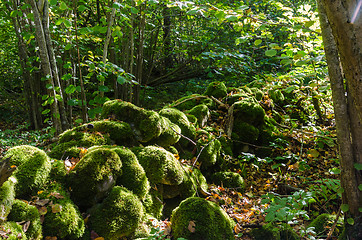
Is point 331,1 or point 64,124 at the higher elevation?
point 331,1

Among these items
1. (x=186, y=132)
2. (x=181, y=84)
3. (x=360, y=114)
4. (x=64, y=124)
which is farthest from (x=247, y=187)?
(x=181, y=84)

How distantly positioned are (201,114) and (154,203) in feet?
8.97

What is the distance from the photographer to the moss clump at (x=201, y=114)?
525cm

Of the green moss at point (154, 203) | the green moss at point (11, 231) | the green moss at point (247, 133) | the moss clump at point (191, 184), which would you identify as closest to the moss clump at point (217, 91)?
the green moss at point (247, 133)

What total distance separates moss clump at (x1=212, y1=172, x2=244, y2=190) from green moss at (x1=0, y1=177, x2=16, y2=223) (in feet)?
10.2

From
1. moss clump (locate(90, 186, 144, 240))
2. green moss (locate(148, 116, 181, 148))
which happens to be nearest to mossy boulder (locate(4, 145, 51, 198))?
moss clump (locate(90, 186, 144, 240))

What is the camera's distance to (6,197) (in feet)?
5.93

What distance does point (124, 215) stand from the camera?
7.73 feet

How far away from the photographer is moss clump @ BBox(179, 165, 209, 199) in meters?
3.37

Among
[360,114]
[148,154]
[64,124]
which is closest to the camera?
[360,114]

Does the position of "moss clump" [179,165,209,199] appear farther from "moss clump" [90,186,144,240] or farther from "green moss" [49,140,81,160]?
"green moss" [49,140,81,160]

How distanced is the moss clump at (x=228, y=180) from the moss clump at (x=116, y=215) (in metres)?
2.06

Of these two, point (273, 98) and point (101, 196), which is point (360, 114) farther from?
point (273, 98)

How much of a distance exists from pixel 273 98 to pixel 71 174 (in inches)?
225
